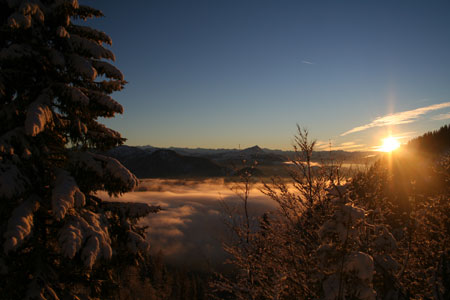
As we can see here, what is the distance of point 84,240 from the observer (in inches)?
164

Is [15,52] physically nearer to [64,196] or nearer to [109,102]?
[109,102]

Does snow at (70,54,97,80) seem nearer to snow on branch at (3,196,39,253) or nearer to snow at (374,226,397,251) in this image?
snow on branch at (3,196,39,253)

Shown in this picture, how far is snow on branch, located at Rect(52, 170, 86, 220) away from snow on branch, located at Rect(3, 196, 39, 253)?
462 millimetres

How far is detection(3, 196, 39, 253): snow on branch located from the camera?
11.8 ft

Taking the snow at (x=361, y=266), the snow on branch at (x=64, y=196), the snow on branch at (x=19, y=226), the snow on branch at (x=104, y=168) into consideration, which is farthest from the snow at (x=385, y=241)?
the snow on branch at (x=19, y=226)

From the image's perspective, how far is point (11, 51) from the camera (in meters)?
4.44

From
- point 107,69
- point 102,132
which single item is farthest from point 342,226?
point 107,69

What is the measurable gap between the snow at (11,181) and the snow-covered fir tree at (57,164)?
15mm

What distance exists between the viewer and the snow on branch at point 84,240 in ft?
12.6

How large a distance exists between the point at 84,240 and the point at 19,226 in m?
0.90

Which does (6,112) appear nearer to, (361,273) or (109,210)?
(109,210)

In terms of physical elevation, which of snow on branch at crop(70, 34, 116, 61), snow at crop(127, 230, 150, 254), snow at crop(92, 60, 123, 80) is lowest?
snow at crop(127, 230, 150, 254)

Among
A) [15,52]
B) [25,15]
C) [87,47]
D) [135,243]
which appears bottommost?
[135,243]

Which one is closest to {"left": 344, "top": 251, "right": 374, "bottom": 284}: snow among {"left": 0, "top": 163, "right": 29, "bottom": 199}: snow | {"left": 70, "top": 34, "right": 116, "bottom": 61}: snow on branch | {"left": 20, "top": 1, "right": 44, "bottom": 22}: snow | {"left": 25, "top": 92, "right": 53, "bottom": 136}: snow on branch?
{"left": 25, "top": 92, "right": 53, "bottom": 136}: snow on branch
